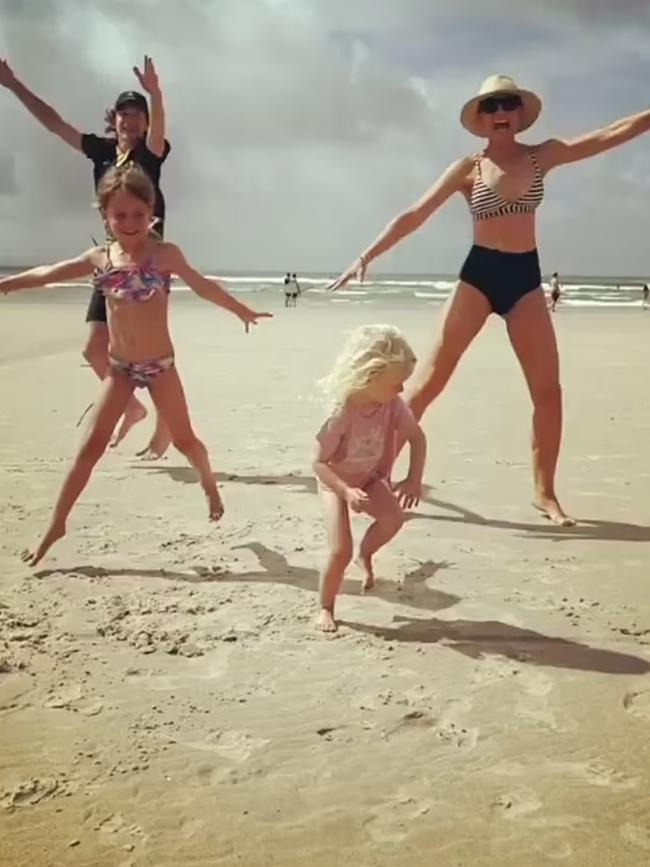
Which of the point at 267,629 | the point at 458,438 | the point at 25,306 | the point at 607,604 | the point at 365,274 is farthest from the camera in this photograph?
the point at 25,306

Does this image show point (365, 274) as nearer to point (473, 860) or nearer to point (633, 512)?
point (633, 512)

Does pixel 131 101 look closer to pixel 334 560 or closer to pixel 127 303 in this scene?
pixel 127 303

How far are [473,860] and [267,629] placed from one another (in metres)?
1.46

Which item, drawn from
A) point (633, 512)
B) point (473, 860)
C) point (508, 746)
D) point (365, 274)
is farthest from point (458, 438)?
point (473, 860)

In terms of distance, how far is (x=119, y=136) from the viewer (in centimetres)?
559

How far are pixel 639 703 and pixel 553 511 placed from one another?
7.38ft

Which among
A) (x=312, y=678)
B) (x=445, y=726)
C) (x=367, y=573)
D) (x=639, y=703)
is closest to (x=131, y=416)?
(x=367, y=573)

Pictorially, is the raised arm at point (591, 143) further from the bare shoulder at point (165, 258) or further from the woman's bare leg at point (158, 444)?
the woman's bare leg at point (158, 444)

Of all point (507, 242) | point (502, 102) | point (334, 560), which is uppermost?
point (502, 102)

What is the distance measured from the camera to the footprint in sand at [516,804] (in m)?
2.33

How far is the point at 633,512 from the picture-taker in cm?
532

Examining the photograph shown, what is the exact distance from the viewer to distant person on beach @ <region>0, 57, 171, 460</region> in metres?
5.55

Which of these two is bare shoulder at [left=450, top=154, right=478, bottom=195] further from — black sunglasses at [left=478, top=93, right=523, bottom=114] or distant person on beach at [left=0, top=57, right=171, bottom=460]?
distant person on beach at [left=0, top=57, right=171, bottom=460]

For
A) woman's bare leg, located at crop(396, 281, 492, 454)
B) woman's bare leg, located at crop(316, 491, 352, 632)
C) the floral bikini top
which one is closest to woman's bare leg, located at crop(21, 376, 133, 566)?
the floral bikini top
